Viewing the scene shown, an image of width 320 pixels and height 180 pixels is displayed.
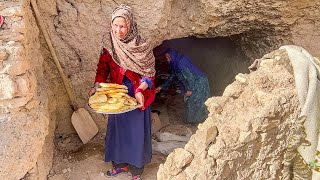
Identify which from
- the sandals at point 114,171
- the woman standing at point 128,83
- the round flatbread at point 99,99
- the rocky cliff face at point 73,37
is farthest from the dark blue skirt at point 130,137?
the rocky cliff face at point 73,37

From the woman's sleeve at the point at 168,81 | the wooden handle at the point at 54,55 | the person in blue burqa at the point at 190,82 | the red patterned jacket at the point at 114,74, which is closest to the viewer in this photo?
the red patterned jacket at the point at 114,74

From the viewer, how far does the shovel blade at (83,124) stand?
3.68 m

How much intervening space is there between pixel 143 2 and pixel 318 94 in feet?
5.68

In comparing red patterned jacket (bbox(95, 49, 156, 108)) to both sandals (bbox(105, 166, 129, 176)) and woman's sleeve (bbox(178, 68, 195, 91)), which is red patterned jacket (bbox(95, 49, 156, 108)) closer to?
sandals (bbox(105, 166, 129, 176))

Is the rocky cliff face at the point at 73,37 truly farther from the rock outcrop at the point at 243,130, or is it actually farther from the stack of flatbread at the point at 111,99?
the rock outcrop at the point at 243,130

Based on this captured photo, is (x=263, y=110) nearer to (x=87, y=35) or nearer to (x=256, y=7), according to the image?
(x=256, y=7)

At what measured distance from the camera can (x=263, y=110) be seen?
2.18 meters

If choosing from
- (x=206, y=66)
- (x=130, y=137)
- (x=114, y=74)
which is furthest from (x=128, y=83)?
(x=206, y=66)

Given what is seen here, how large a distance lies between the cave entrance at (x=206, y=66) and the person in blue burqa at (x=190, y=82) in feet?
0.31

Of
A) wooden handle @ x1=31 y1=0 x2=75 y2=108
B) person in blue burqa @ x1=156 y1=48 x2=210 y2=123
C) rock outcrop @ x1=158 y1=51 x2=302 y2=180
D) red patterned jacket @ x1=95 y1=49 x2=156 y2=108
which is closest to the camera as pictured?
rock outcrop @ x1=158 y1=51 x2=302 y2=180

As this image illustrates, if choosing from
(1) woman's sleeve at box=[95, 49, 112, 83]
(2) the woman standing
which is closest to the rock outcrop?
(2) the woman standing

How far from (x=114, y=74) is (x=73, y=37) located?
69 cm

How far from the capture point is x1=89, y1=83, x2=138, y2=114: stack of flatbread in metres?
2.88

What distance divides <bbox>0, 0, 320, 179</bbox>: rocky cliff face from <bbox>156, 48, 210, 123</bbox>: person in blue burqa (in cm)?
32
